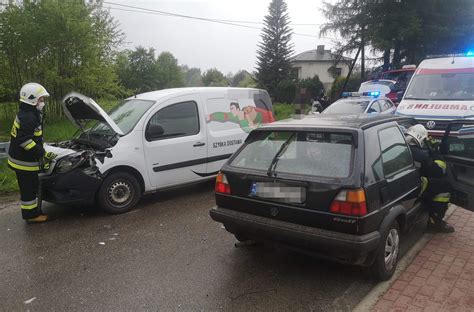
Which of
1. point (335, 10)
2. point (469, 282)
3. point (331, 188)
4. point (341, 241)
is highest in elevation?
point (335, 10)

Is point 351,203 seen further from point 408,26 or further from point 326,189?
point 408,26

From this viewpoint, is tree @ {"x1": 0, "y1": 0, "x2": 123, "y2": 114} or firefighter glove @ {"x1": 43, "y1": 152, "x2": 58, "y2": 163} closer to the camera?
firefighter glove @ {"x1": 43, "y1": 152, "x2": 58, "y2": 163}

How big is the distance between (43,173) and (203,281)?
10.3 feet

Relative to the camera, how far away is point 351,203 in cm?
321

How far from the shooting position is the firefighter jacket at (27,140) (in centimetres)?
514

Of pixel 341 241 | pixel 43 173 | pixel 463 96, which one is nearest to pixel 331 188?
pixel 341 241

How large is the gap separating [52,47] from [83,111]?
7.28m

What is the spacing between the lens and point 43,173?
5.47 m

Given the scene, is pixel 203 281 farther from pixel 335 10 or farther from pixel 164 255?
pixel 335 10

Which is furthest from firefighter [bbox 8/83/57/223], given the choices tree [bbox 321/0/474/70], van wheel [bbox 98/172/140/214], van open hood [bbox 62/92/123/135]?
tree [bbox 321/0/474/70]

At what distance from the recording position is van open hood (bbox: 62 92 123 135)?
554cm

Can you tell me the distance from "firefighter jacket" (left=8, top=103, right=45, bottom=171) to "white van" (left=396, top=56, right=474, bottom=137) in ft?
24.4

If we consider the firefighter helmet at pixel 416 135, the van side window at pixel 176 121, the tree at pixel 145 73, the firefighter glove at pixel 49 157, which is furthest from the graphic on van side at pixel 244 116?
the tree at pixel 145 73

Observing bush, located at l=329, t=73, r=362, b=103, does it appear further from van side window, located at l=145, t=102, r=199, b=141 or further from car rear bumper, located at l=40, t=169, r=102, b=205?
car rear bumper, located at l=40, t=169, r=102, b=205
